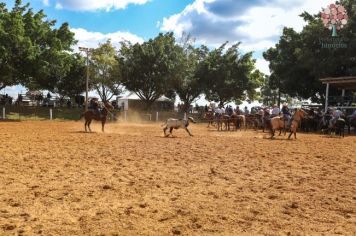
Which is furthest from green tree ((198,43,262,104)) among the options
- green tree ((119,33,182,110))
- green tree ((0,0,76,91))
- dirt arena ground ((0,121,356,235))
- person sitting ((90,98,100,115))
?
dirt arena ground ((0,121,356,235))

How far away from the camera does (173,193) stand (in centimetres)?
919

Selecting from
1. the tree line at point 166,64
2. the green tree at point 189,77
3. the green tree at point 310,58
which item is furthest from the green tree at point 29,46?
the green tree at point 310,58

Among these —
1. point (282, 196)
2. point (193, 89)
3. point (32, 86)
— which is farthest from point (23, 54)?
point (282, 196)

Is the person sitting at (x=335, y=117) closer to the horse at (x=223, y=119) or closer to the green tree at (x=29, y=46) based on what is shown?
the horse at (x=223, y=119)

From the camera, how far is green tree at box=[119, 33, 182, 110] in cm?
5431

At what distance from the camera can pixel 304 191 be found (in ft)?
31.7

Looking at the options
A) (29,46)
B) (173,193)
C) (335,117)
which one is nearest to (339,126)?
(335,117)

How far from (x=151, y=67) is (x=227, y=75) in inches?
457

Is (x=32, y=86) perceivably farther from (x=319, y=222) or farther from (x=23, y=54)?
(x=319, y=222)

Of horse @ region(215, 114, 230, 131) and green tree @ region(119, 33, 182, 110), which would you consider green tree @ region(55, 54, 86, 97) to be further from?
horse @ region(215, 114, 230, 131)

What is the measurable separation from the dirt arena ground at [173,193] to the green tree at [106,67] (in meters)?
42.1

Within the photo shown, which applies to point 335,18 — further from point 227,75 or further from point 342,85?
point 227,75

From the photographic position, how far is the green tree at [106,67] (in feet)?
188

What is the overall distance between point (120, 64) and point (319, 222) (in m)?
50.3
